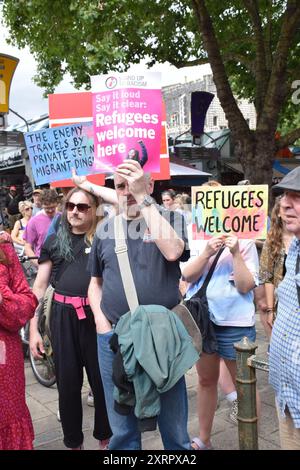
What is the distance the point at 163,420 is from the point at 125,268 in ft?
2.57

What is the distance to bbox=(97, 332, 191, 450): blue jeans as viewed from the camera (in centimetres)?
247

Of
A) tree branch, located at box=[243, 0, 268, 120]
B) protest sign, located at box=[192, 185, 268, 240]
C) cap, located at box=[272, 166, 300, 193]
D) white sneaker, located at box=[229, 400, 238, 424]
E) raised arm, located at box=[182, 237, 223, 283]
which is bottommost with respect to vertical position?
white sneaker, located at box=[229, 400, 238, 424]

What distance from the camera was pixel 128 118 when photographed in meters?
2.85

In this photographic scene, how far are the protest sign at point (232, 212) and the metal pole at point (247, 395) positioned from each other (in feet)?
2.84

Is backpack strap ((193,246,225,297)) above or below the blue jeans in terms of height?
above

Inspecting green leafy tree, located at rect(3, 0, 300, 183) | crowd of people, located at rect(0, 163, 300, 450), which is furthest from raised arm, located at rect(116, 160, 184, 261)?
green leafy tree, located at rect(3, 0, 300, 183)

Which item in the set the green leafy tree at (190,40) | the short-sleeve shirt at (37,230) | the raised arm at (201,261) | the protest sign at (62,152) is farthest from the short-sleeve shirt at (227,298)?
the green leafy tree at (190,40)

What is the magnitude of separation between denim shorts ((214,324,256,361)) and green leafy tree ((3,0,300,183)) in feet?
19.8

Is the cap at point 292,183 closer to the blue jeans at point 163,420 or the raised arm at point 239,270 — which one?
the raised arm at point 239,270

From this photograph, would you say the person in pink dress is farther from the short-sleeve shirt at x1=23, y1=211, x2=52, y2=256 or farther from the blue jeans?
the short-sleeve shirt at x1=23, y1=211, x2=52, y2=256

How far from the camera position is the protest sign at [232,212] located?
304 centimetres

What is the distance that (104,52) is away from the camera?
8.07 metres
